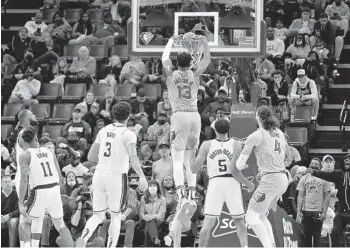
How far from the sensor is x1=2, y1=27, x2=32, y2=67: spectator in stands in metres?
30.1

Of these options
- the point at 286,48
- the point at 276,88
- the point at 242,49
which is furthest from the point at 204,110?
the point at 242,49

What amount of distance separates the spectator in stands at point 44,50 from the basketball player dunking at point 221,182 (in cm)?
1128

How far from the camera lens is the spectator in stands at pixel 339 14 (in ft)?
94.4

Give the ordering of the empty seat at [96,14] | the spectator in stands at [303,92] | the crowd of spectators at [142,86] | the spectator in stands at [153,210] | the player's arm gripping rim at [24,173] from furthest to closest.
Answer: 1. the empty seat at [96,14]
2. the spectator in stands at [303,92]
3. the crowd of spectators at [142,86]
4. the spectator in stands at [153,210]
5. the player's arm gripping rim at [24,173]

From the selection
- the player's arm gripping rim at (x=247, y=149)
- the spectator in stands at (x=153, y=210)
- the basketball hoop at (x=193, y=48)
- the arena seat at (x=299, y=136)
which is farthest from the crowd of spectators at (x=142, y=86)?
the player's arm gripping rim at (x=247, y=149)

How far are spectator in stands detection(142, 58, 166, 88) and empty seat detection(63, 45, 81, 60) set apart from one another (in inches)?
76.7

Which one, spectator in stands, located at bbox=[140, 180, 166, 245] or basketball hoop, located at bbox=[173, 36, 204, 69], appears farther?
spectator in stands, located at bbox=[140, 180, 166, 245]

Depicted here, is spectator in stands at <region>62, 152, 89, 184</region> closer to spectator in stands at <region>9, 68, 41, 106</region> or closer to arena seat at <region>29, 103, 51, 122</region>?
arena seat at <region>29, 103, 51, 122</region>

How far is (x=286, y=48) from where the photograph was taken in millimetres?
28562

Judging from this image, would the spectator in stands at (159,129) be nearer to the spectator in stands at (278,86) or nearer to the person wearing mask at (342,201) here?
the spectator in stands at (278,86)

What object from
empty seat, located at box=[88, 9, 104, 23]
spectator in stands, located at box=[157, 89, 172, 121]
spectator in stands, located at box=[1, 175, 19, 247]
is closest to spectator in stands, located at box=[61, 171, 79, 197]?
spectator in stands, located at box=[1, 175, 19, 247]

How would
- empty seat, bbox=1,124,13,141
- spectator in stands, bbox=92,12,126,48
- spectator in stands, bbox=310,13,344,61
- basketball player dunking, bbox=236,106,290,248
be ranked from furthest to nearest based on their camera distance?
1. spectator in stands, bbox=92,12,126,48
2. spectator in stands, bbox=310,13,344,61
3. empty seat, bbox=1,124,13,141
4. basketball player dunking, bbox=236,106,290,248

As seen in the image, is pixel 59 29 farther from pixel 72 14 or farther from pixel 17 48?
pixel 17 48

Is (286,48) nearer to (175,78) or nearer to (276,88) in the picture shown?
(276,88)
